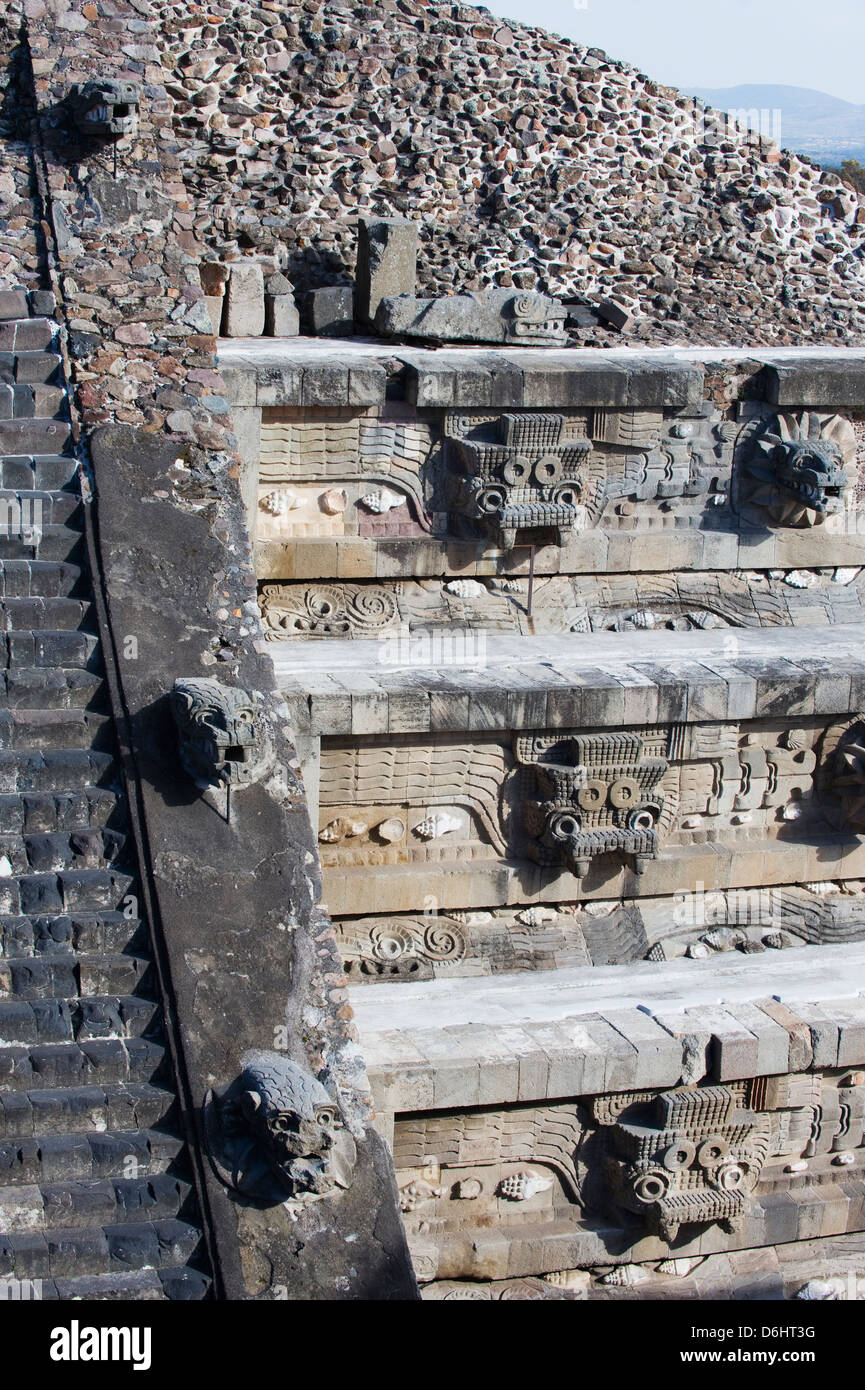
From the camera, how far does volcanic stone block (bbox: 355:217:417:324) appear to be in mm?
13719

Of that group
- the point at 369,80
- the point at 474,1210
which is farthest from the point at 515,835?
the point at 369,80

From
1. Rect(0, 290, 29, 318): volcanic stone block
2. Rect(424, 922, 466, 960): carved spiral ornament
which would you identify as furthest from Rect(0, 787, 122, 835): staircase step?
Rect(0, 290, 29, 318): volcanic stone block

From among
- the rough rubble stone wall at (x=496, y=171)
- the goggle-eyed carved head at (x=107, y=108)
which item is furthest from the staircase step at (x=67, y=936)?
the rough rubble stone wall at (x=496, y=171)

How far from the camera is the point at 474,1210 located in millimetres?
9203

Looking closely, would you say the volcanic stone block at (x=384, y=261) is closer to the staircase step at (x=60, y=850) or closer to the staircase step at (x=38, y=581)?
the staircase step at (x=38, y=581)

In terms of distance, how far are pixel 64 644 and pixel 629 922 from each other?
181 inches

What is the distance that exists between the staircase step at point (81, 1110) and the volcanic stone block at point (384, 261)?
8412 millimetres

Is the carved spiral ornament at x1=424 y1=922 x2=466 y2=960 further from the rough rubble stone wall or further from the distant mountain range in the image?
the distant mountain range

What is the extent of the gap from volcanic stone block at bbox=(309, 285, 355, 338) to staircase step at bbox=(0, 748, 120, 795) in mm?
6941

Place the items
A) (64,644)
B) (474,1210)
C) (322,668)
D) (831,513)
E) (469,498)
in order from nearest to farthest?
(64,644)
(474,1210)
(322,668)
(469,498)
(831,513)

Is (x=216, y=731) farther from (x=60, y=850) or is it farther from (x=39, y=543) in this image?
(x=39, y=543)

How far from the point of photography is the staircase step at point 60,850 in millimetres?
7633

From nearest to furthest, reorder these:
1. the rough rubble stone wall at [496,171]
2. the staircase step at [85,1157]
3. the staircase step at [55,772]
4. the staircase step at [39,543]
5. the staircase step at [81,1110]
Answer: the staircase step at [85,1157] < the staircase step at [81,1110] < the staircase step at [55,772] < the staircase step at [39,543] < the rough rubble stone wall at [496,171]
